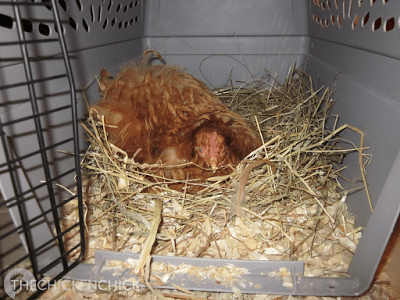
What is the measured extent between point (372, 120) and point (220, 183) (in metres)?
0.77

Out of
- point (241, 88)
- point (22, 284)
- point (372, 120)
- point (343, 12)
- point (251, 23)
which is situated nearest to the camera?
point (22, 284)

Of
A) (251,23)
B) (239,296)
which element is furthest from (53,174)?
(251,23)

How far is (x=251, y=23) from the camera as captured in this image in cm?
221

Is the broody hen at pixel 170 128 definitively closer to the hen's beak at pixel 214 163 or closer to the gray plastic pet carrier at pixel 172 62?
the hen's beak at pixel 214 163

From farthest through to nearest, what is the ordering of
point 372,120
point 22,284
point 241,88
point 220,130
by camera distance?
point 241,88 < point 220,130 < point 372,120 < point 22,284

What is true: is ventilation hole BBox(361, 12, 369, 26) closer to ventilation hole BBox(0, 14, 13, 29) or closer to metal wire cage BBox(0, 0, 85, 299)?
metal wire cage BBox(0, 0, 85, 299)

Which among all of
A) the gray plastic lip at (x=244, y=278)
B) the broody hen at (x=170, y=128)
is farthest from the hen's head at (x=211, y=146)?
the gray plastic lip at (x=244, y=278)

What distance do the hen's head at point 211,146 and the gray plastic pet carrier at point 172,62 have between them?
0.47 meters

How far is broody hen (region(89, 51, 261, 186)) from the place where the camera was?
4.54 ft

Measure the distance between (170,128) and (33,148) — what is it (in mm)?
614

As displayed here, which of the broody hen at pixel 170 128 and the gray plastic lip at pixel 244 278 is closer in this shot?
the gray plastic lip at pixel 244 278

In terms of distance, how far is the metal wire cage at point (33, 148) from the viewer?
0.88 meters

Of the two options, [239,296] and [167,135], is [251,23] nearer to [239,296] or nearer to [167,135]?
[167,135]

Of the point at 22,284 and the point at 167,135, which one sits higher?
the point at 167,135
